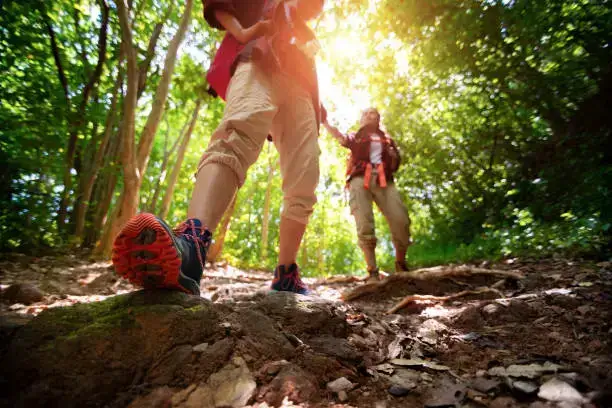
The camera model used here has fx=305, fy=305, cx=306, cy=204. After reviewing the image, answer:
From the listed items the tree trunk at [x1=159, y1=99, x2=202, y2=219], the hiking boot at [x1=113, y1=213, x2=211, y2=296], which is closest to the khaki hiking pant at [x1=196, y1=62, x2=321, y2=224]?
the hiking boot at [x1=113, y1=213, x2=211, y2=296]

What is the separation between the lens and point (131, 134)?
4078 millimetres

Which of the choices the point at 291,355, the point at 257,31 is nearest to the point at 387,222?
the point at 257,31

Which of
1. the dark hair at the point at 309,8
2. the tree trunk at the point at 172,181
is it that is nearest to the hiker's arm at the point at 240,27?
the dark hair at the point at 309,8

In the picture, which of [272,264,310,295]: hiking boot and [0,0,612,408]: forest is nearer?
[0,0,612,408]: forest

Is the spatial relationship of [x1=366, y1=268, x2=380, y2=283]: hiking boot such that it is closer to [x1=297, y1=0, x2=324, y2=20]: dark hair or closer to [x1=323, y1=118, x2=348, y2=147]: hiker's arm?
[x1=323, y1=118, x2=348, y2=147]: hiker's arm

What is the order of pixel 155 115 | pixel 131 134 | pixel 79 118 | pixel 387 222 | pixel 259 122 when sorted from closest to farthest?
1. pixel 259 122
2. pixel 79 118
3. pixel 131 134
4. pixel 387 222
5. pixel 155 115

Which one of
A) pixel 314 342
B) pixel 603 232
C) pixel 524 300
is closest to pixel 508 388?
pixel 314 342

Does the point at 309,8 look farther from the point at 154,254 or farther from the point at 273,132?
the point at 154,254

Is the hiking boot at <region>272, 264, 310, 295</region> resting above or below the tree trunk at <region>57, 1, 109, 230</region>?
below

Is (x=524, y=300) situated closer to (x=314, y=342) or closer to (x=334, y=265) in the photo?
(x=314, y=342)

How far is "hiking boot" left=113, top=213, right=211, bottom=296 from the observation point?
1053 mm

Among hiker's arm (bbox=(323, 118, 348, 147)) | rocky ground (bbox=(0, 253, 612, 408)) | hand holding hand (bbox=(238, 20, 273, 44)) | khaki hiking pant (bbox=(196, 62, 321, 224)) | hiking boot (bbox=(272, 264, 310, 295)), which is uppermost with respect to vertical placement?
hiker's arm (bbox=(323, 118, 348, 147))

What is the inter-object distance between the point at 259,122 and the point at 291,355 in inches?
45.3

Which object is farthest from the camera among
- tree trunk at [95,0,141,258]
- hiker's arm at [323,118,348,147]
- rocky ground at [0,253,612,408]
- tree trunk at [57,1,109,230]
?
tree trunk at [95,0,141,258]
